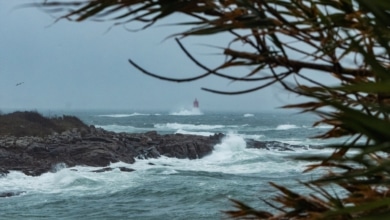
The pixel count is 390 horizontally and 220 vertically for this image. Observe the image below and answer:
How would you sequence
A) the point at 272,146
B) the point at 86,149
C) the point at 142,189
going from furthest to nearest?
the point at 272,146
the point at 86,149
the point at 142,189

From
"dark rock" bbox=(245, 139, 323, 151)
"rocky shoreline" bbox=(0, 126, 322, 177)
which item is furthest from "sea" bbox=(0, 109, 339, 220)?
"dark rock" bbox=(245, 139, 323, 151)

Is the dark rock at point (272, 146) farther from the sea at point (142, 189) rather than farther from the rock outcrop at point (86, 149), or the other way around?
the sea at point (142, 189)

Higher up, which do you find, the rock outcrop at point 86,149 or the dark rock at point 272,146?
the rock outcrop at point 86,149

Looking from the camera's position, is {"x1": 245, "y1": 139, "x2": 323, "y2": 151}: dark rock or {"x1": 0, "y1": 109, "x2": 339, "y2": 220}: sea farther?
{"x1": 245, "y1": 139, "x2": 323, "y2": 151}: dark rock

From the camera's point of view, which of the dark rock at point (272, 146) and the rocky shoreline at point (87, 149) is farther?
the dark rock at point (272, 146)

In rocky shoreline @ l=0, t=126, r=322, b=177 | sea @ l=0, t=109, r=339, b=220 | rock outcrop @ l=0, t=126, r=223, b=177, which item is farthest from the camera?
rock outcrop @ l=0, t=126, r=223, b=177

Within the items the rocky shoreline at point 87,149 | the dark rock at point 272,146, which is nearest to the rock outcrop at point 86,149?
Result: the rocky shoreline at point 87,149

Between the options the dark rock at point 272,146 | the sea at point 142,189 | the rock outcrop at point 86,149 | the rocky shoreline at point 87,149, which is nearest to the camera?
the sea at point 142,189

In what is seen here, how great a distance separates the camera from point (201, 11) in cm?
190

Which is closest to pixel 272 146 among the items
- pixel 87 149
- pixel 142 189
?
pixel 87 149

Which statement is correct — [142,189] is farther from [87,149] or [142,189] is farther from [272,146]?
[272,146]

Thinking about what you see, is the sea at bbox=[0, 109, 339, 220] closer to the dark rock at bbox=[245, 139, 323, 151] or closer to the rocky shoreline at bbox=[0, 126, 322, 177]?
the rocky shoreline at bbox=[0, 126, 322, 177]

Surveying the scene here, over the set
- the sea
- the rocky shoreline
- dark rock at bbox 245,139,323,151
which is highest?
the rocky shoreline

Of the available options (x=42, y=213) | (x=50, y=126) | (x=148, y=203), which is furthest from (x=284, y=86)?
(x=50, y=126)
